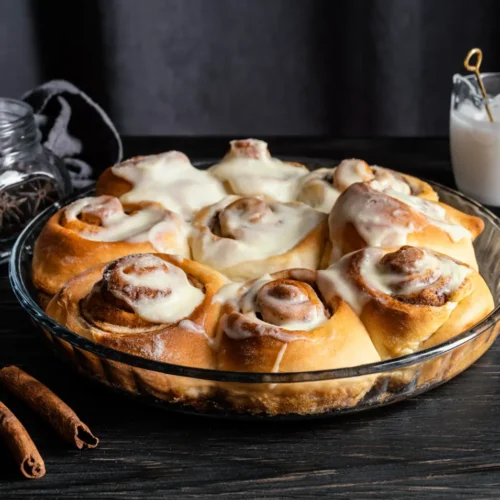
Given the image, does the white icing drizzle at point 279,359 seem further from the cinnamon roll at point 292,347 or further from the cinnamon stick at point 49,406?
the cinnamon stick at point 49,406

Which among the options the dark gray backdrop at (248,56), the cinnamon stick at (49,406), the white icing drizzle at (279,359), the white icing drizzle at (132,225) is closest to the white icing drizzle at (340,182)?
the white icing drizzle at (132,225)

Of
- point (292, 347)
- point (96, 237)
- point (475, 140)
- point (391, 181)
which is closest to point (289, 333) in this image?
point (292, 347)

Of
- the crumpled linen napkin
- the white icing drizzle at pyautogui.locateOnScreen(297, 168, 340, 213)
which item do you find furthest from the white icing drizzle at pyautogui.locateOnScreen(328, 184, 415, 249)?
the crumpled linen napkin

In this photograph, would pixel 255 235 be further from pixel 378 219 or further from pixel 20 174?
pixel 20 174

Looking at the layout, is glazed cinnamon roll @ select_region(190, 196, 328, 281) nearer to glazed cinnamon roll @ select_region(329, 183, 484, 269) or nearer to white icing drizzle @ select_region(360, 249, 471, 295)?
glazed cinnamon roll @ select_region(329, 183, 484, 269)

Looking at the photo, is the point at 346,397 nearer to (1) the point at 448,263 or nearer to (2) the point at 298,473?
(2) the point at 298,473

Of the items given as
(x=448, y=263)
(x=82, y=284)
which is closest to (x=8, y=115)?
(x=82, y=284)
